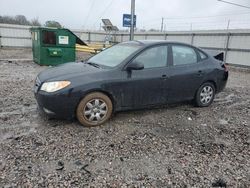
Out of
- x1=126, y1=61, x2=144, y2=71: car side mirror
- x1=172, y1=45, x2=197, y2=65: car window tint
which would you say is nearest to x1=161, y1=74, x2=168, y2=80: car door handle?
x1=172, y1=45, x2=197, y2=65: car window tint

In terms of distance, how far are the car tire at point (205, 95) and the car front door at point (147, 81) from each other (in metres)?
1.06

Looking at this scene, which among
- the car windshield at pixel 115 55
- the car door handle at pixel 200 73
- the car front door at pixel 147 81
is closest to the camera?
the car front door at pixel 147 81

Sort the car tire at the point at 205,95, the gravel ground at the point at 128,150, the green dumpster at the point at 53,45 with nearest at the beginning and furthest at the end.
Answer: the gravel ground at the point at 128,150, the car tire at the point at 205,95, the green dumpster at the point at 53,45

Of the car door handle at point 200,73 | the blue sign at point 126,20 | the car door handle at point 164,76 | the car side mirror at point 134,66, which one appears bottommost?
the car door handle at point 164,76

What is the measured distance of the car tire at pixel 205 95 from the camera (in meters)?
5.73

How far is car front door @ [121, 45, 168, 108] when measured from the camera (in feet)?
15.2

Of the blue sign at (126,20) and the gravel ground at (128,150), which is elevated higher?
the blue sign at (126,20)

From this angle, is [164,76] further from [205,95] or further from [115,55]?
[205,95]

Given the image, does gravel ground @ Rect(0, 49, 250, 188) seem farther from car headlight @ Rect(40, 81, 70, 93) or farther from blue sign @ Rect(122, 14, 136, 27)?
blue sign @ Rect(122, 14, 136, 27)

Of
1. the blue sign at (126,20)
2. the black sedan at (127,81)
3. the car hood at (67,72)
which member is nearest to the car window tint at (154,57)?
the black sedan at (127,81)

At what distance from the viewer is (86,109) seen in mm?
4312

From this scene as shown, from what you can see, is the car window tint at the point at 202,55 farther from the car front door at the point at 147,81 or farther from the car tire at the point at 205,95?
the car front door at the point at 147,81

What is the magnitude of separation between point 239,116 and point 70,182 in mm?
4072

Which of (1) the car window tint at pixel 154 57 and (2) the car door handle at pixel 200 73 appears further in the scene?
(2) the car door handle at pixel 200 73
